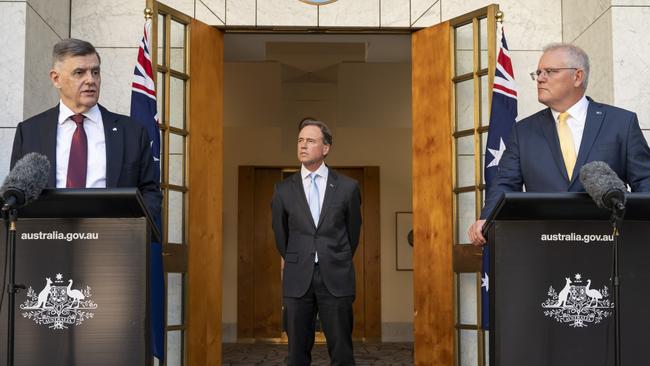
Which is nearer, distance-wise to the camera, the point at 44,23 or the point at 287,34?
the point at 44,23

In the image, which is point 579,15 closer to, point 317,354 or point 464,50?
point 464,50

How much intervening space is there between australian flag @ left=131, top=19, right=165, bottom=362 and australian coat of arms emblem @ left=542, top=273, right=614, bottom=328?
290cm

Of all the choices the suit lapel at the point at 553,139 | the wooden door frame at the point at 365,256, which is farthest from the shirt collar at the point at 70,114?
the wooden door frame at the point at 365,256

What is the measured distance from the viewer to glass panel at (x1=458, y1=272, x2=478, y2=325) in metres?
5.95

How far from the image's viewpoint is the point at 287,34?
654cm

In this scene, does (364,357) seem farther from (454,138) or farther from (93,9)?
(93,9)

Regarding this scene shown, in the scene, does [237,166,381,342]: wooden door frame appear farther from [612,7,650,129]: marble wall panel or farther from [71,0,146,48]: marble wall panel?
[612,7,650,129]: marble wall panel

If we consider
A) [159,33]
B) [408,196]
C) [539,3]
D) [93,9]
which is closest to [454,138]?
[539,3]

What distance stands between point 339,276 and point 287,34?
224 centimetres

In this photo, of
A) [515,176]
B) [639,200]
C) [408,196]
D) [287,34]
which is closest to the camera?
[639,200]

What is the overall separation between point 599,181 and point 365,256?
8632 mm

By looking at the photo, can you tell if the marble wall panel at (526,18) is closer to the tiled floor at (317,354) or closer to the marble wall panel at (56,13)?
the marble wall panel at (56,13)

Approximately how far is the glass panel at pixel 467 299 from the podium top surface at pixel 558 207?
2944 millimetres

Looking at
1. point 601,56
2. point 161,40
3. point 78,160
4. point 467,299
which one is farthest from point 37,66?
point 601,56
